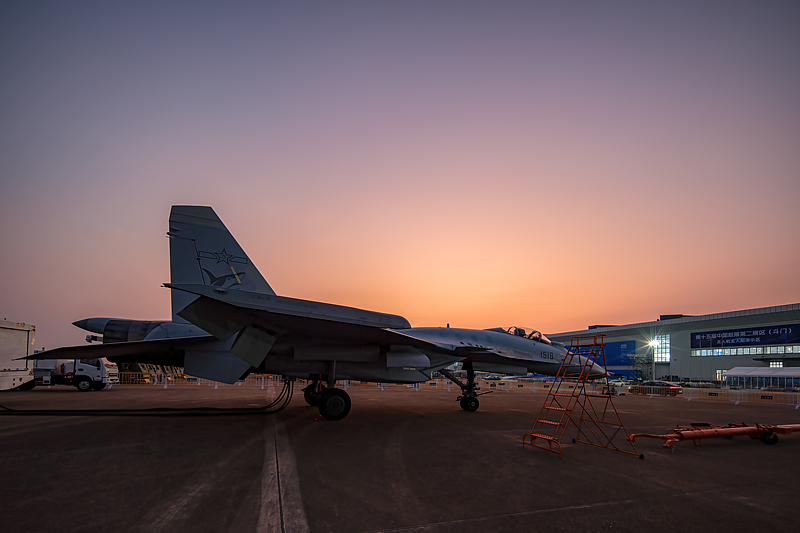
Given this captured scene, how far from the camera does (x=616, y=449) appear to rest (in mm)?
6926

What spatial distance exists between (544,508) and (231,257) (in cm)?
880


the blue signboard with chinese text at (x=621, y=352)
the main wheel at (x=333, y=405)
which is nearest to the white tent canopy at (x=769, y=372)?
the blue signboard with chinese text at (x=621, y=352)

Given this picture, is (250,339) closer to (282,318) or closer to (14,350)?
(282,318)

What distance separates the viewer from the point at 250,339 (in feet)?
28.3

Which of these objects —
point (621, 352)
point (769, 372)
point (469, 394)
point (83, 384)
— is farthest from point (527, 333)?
point (621, 352)

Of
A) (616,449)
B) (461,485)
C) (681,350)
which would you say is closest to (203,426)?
(461,485)

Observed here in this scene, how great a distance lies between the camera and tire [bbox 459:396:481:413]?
12.5m

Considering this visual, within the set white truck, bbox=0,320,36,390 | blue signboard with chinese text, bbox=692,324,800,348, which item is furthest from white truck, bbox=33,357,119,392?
blue signboard with chinese text, bbox=692,324,800,348

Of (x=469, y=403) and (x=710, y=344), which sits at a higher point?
(x=469, y=403)

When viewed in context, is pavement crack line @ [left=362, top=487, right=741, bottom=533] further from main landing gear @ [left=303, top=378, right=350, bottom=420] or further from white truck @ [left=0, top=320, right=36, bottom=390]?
white truck @ [left=0, top=320, right=36, bottom=390]

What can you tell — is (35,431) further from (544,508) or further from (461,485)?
(544,508)

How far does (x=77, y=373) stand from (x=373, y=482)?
2305 cm

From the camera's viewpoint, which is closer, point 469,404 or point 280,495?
point 280,495

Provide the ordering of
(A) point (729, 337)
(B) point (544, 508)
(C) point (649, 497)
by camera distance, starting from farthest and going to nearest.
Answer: (A) point (729, 337) < (C) point (649, 497) < (B) point (544, 508)
